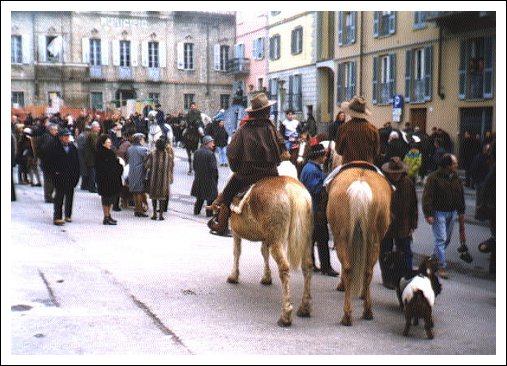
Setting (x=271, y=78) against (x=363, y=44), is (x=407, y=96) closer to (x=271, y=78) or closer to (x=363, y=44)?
(x=363, y=44)

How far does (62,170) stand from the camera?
40.0 ft

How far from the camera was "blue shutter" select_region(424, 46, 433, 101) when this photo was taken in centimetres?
1434

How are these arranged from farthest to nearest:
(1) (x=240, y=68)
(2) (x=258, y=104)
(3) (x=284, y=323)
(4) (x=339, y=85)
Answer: (4) (x=339, y=85) < (1) (x=240, y=68) < (2) (x=258, y=104) < (3) (x=284, y=323)

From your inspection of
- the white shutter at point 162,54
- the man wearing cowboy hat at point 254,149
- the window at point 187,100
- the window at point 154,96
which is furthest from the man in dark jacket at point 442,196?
the window at point 187,100

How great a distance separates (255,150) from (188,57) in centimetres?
409

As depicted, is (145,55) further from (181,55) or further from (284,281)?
Answer: (284,281)

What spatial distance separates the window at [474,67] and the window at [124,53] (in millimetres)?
5649

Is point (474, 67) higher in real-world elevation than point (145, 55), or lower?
lower

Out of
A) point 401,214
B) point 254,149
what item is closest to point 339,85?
point 401,214

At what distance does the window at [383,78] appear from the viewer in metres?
15.3

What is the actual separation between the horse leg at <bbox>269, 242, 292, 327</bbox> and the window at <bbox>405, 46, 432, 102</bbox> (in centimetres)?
766

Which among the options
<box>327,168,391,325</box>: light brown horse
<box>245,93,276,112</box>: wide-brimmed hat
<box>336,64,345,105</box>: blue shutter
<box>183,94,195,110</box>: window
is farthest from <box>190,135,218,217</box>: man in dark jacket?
<box>327,168,391,325</box>: light brown horse

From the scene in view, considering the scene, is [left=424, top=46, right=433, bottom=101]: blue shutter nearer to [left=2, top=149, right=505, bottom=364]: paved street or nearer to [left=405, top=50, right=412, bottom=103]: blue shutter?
[left=405, top=50, right=412, bottom=103]: blue shutter

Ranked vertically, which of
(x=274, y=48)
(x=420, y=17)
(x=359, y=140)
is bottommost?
(x=359, y=140)
